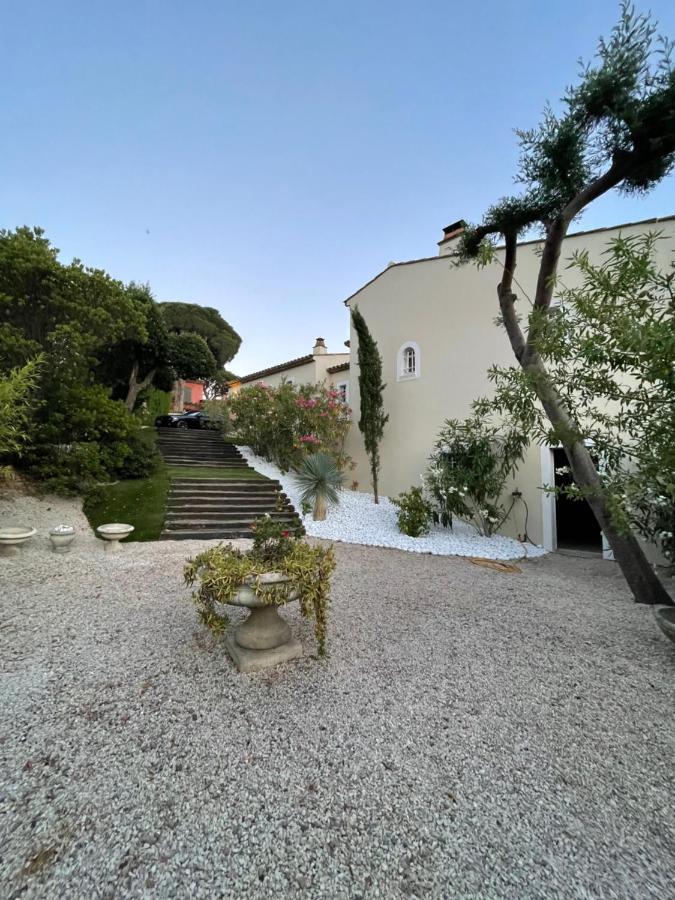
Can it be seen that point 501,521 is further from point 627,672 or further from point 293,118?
point 293,118

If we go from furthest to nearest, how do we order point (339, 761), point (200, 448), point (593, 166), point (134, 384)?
point (134, 384) < point (200, 448) < point (593, 166) < point (339, 761)

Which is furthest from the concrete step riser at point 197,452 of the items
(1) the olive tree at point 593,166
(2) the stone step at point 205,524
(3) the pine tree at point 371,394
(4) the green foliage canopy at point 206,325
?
A: (4) the green foliage canopy at point 206,325

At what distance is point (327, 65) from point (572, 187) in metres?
5.52

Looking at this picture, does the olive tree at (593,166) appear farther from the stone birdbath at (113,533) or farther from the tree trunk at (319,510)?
the stone birdbath at (113,533)

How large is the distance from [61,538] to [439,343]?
8718 mm

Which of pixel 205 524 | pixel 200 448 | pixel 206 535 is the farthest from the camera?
pixel 200 448

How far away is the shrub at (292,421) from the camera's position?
9.95 metres

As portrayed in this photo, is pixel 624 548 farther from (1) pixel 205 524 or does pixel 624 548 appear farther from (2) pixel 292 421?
(2) pixel 292 421

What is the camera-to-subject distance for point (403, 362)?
32.4ft

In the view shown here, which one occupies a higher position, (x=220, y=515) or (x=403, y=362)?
(x=403, y=362)

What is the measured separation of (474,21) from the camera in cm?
579

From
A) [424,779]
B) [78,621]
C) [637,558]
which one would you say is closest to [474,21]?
[637,558]

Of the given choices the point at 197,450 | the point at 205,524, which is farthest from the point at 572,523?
the point at 197,450

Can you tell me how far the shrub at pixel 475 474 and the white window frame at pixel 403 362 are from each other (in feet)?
7.39
